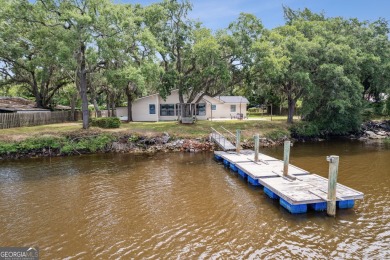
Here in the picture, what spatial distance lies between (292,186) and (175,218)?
15.9ft

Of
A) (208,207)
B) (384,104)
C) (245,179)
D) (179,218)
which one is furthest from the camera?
(384,104)

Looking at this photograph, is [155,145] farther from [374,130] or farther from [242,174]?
[374,130]

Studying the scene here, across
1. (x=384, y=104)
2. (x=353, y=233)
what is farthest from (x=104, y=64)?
(x=384, y=104)

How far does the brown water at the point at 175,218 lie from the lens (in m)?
7.88

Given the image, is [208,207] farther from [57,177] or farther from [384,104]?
[384,104]

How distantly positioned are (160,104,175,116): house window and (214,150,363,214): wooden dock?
65.3 ft

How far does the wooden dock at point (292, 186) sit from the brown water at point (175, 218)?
13.4 inches

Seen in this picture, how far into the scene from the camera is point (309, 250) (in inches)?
305

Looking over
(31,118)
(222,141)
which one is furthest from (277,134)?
(31,118)

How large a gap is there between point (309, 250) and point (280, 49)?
2195 cm

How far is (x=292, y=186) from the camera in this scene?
37.4ft

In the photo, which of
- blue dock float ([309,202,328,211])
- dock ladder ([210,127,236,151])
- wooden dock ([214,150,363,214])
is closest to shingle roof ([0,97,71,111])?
dock ladder ([210,127,236,151])

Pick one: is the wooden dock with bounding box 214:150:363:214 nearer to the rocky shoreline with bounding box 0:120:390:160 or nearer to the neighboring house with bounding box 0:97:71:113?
the rocky shoreline with bounding box 0:120:390:160

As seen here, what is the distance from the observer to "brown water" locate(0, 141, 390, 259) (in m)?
7.88
